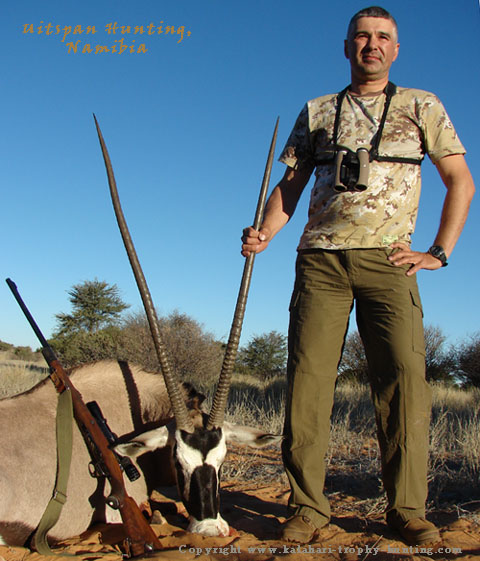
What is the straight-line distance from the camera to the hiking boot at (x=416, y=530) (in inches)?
104

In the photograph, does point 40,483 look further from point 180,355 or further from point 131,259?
point 180,355

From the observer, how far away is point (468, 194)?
9.83 ft

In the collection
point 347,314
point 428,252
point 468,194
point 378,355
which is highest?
point 468,194

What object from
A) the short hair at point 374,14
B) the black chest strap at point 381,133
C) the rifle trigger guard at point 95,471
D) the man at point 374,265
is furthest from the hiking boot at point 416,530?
the short hair at point 374,14

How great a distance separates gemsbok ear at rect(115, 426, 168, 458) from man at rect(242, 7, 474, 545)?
73 centimetres

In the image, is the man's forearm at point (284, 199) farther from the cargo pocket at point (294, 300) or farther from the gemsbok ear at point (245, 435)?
the gemsbok ear at point (245, 435)

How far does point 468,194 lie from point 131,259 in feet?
6.45

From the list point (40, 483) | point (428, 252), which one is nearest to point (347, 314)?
point (428, 252)

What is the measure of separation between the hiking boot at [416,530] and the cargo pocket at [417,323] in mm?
874

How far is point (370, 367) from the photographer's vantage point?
3.05m

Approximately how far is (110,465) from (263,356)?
1647 cm

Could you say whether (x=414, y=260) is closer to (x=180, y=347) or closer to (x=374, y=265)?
(x=374, y=265)

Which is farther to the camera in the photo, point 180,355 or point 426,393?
point 180,355

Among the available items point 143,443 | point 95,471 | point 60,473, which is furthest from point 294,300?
point 60,473
